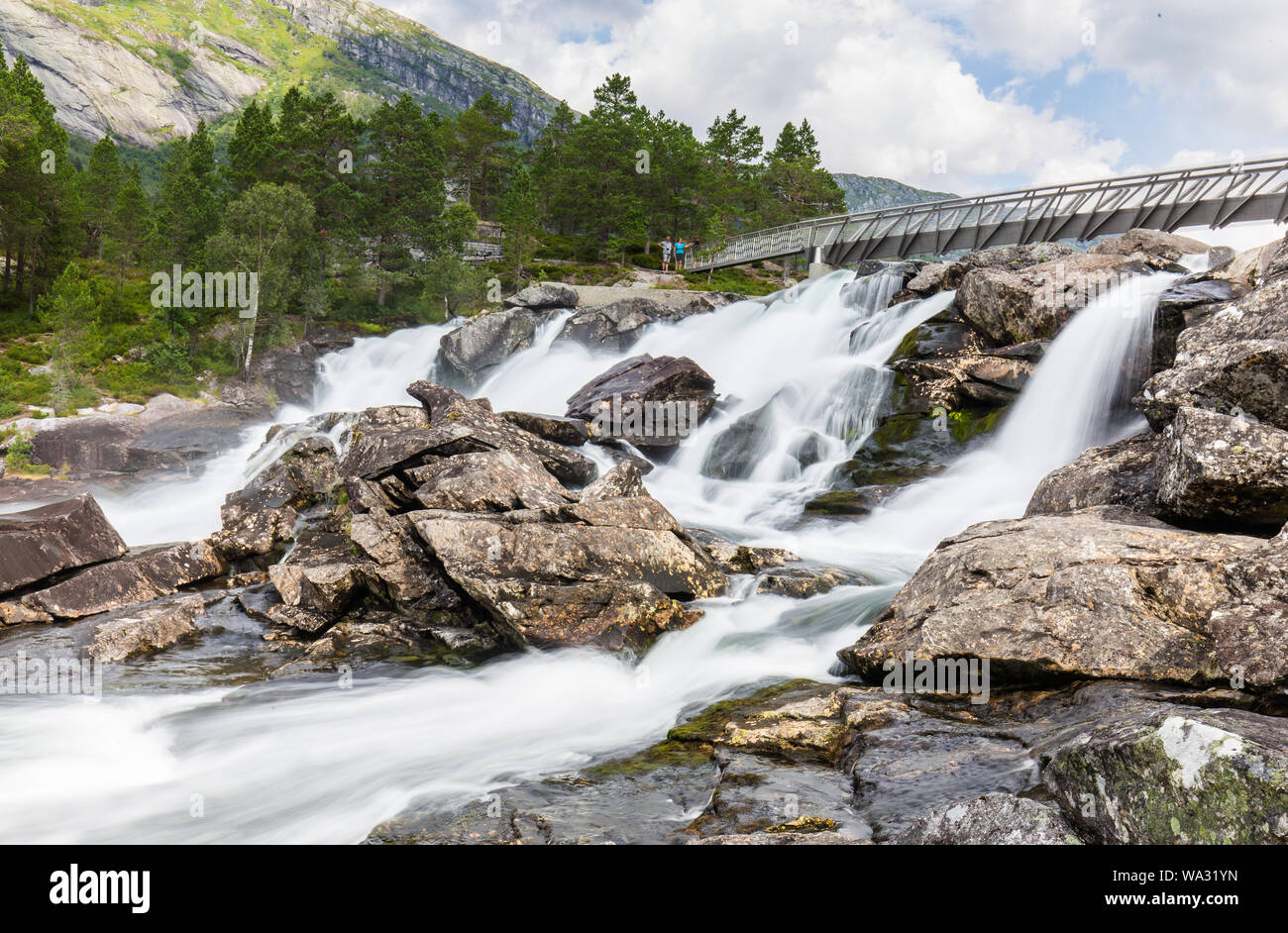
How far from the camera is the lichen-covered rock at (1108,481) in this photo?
12.4 m

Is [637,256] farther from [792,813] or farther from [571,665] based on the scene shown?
[792,813]

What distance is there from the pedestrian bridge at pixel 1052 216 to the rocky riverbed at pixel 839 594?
367 centimetres

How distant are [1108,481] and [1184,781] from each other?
877cm

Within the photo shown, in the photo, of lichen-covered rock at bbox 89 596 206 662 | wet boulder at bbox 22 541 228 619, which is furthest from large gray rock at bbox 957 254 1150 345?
lichen-covered rock at bbox 89 596 206 662

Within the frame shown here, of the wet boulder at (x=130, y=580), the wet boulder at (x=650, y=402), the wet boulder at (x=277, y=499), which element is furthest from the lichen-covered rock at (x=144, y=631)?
the wet boulder at (x=650, y=402)

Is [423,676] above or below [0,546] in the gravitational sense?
below

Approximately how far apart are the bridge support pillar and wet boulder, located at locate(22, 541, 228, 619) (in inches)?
1544

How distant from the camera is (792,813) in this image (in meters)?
6.92

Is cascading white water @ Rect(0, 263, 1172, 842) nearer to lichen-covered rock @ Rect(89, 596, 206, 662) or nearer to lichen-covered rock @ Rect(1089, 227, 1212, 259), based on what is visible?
lichen-covered rock @ Rect(89, 596, 206, 662)

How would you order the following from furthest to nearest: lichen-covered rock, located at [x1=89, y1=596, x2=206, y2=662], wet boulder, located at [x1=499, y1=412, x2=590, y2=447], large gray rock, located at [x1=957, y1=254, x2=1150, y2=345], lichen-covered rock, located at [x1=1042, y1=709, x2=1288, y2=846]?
1. wet boulder, located at [x1=499, y1=412, x2=590, y2=447]
2. large gray rock, located at [x1=957, y1=254, x2=1150, y2=345]
3. lichen-covered rock, located at [x1=89, y1=596, x2=206, y2=662]
4. lichen-covered rock, located at [x1=1042, y1=709, x2=1288, y2=846]

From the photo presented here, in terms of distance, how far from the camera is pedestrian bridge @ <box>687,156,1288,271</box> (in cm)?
2769

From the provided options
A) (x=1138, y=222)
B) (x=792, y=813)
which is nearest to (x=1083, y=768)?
(x=792, y=813)

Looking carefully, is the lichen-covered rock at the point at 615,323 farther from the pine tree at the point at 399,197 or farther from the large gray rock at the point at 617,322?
the pine tree at the point at 399,197
